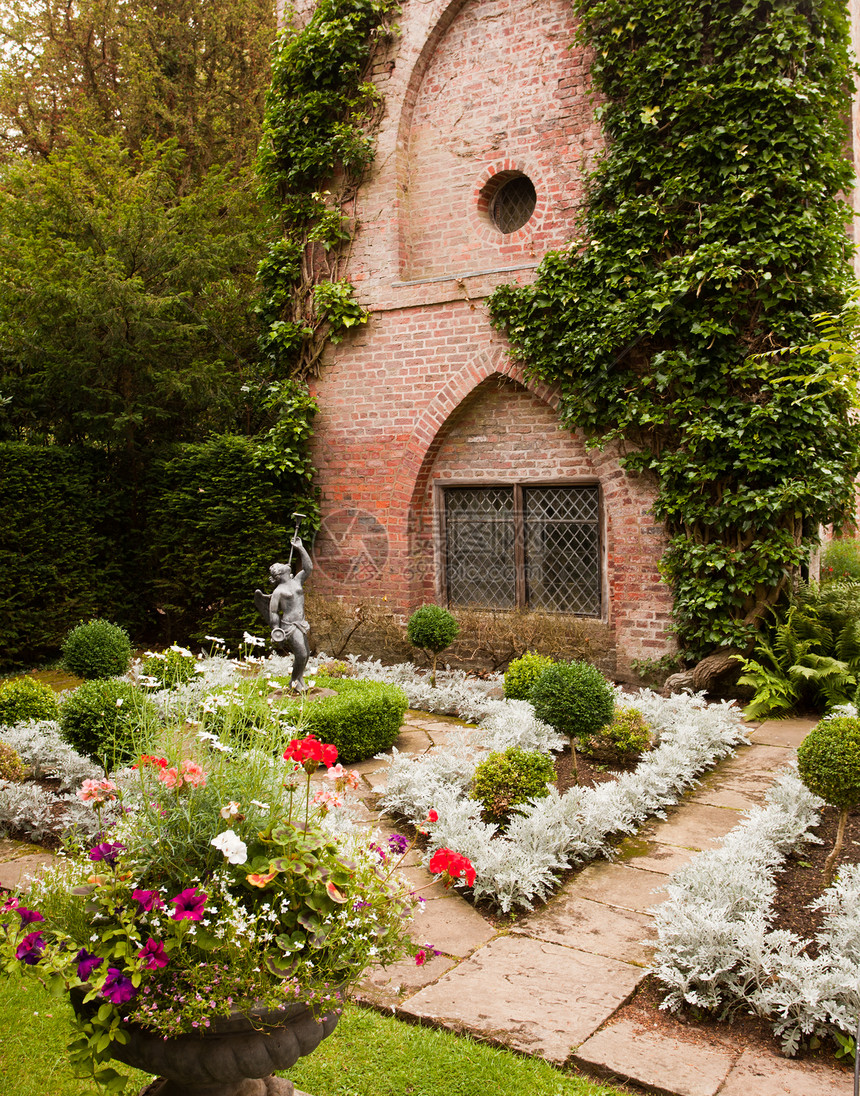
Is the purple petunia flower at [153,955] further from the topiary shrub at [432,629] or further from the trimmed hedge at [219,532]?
the trimmed hedge at [219,532]

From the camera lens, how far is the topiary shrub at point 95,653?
7.59 m

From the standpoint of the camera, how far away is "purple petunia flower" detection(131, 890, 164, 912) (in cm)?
214

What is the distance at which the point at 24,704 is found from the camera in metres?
6.66

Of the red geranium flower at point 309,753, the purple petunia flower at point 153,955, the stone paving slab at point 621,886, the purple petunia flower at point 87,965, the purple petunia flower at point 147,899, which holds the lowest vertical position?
the stone paving slab at point 621,886

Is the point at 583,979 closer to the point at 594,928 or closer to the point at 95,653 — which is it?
the point at 594,928

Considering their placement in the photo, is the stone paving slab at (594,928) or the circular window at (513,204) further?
the circular window at (513,204)

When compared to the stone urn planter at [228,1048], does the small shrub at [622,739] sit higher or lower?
lower

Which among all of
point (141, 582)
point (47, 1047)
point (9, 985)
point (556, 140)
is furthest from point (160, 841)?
point (141, 582)

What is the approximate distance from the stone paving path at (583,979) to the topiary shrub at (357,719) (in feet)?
3.43


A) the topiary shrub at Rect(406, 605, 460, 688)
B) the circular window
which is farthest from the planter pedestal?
the circular window

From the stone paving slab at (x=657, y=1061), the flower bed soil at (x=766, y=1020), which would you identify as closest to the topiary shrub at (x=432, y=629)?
the flower bed soil at (x=766, y=1020)

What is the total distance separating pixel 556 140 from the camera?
8.75 meters

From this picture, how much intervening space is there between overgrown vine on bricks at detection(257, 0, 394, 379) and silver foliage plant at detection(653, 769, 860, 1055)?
24.7ft

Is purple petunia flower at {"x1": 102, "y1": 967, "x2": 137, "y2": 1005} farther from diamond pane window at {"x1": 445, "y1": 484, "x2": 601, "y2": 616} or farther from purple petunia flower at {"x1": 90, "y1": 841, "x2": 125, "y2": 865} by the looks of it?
diamond pane window at {"x1": 445, "y1": 484, "x2": 601, "y2": 616}
